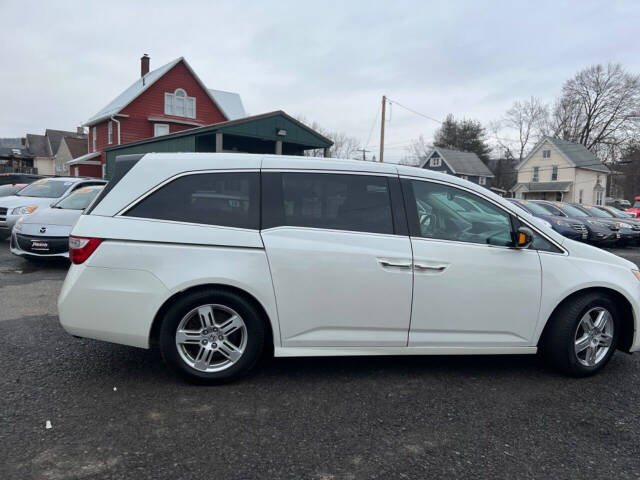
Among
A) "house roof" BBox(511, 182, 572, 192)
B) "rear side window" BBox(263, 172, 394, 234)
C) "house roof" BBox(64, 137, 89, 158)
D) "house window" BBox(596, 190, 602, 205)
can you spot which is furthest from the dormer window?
"house window" BBox(596, 190, 602, 205)

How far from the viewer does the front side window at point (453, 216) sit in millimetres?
3682

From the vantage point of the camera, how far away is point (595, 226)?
15.1 meters

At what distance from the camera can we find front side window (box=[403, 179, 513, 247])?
3682mm

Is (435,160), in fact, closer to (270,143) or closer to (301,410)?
(270,143)

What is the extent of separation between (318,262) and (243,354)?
91cm

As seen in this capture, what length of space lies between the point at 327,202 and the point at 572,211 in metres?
15.7

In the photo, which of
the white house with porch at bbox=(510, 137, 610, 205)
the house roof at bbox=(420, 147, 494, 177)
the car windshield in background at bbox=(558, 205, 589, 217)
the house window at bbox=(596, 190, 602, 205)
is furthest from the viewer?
the house window at bbox=(596, 190, 602, 205)

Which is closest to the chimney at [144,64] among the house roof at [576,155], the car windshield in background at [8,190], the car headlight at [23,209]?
the car windshield in background at [8,190]

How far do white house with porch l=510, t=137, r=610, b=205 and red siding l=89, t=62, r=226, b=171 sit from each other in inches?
1422

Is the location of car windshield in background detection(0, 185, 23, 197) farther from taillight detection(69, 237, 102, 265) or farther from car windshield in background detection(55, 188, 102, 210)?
taillight detection(69, 237, 102, 265)

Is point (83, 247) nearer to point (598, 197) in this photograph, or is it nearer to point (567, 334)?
point (567, 334)

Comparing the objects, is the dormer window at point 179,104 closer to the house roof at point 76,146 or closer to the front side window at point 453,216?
the house roof at point 76,146

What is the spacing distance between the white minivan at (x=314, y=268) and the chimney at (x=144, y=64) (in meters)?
36.1

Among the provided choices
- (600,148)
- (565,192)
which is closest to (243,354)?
(565,192)
